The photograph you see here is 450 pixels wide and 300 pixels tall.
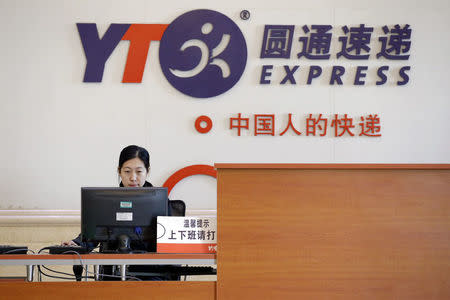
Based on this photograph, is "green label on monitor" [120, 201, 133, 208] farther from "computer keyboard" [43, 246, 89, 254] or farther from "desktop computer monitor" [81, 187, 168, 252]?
"computer keyboard" [43, 246, 89, 254]

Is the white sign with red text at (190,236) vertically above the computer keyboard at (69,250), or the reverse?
the white sign with red text at (190,236)

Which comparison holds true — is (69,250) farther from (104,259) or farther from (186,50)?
(186,50)

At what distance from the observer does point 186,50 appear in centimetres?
449

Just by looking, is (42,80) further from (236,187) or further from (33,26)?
(236,187)

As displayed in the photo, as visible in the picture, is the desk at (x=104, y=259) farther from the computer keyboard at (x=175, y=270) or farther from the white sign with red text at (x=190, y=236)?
the computer keyboard at (x=175, y=270)

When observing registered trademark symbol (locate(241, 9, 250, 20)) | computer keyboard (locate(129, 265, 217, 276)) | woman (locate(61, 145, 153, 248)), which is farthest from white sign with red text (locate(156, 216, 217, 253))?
registered trademark symbol (locate(241, 9, 250, 20))

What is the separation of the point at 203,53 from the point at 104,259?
102 inches

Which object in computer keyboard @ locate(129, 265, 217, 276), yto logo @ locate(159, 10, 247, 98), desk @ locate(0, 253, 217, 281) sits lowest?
computer keyboard @ locate(129, 265, 217, 276)

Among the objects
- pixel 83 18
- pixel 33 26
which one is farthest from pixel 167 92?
pixel 33 26

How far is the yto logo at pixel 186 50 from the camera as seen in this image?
4.45 meters

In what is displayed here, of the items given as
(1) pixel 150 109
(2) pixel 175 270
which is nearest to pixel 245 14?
(1) pixel 150 109

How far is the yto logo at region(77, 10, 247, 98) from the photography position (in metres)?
4.45

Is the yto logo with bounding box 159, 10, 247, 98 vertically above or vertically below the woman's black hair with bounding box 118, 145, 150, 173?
above

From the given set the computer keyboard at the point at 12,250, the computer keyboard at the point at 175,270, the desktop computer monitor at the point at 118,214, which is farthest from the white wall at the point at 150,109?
the computer keyboard at the point at 12,250
